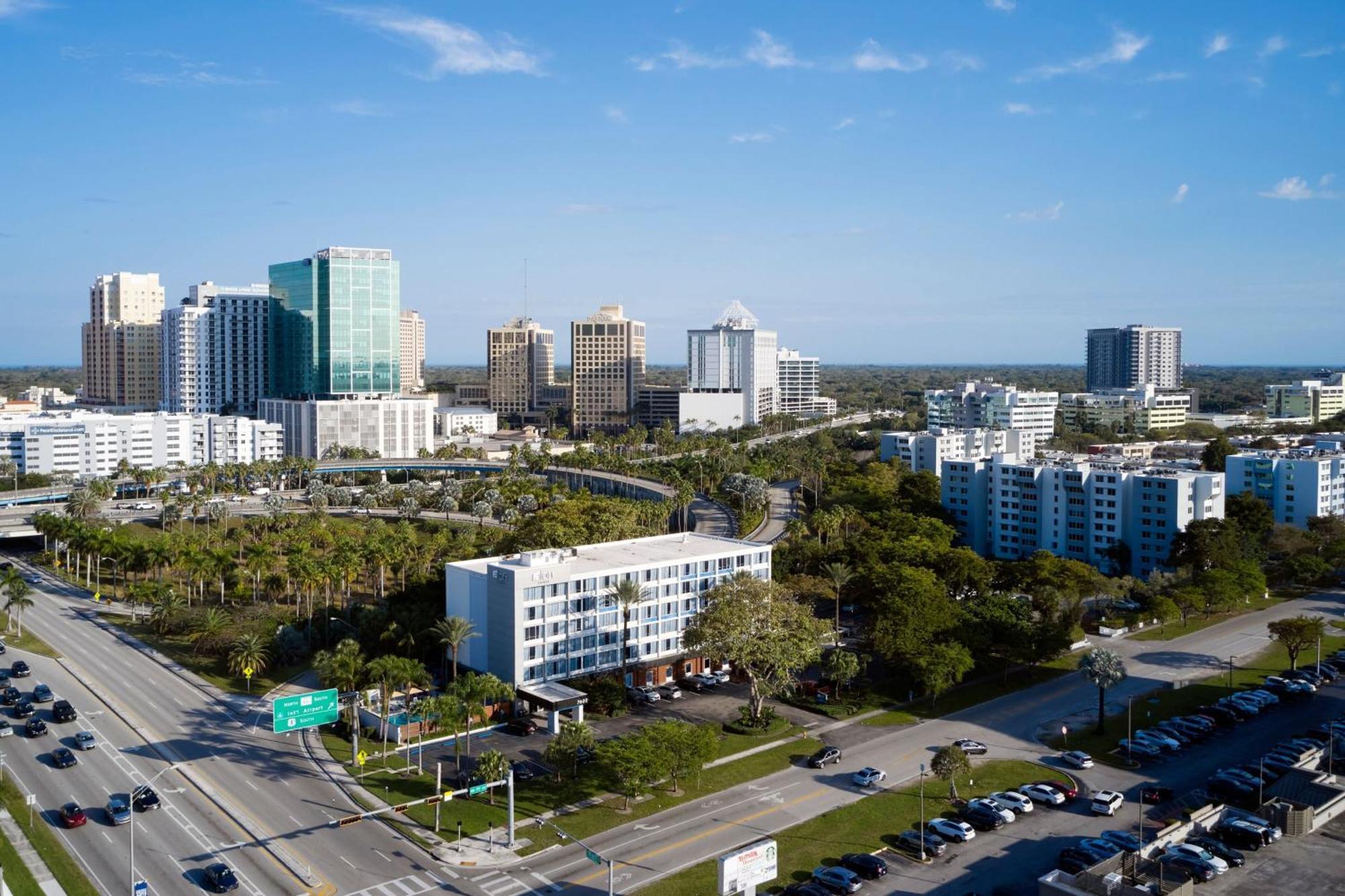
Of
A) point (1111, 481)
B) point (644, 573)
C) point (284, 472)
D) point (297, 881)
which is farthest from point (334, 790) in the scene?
point (284, 472)

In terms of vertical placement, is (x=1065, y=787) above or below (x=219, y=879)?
below

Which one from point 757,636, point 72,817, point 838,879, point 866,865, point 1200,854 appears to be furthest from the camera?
point 757,636

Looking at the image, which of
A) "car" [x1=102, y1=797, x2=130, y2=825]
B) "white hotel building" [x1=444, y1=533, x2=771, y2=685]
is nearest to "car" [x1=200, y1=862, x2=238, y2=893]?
"car" [x1=102, y1=797, x2=130, y2=825]

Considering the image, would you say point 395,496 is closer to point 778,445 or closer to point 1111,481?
point 778,445

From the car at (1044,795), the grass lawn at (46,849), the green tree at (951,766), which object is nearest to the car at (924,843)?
the green tree at (951,766)

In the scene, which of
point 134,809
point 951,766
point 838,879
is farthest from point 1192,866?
point 134,809

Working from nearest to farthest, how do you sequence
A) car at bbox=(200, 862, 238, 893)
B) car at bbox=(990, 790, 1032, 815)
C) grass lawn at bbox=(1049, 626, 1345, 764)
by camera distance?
car at bbox=(200, 862, 238, 893), car at bbox=(990, 790, 1032, 815), grass lawn at bbox=(1049, 626, 1345, 764)

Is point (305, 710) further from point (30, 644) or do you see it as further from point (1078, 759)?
point (1078, 759)

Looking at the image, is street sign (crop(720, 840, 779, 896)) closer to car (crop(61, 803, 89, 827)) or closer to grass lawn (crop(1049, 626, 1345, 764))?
grass lawn (crop(1049, 626, 1345, 764))
